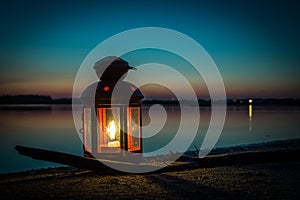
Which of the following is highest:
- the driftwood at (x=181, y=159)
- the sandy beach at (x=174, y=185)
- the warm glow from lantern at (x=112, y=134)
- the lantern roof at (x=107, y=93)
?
the lantern roof at (x=107, y=93)

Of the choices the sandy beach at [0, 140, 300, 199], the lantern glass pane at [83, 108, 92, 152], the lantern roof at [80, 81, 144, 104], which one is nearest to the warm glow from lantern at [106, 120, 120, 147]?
the lantern glass pane at [83, 108, 92, 152]

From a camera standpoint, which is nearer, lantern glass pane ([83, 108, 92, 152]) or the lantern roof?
the lantern roof

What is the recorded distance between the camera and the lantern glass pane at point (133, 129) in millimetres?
8203

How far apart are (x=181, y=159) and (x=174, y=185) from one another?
9.33 ft

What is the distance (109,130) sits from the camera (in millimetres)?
8180

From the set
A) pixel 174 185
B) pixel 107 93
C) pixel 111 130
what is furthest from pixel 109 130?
pixel 174 185

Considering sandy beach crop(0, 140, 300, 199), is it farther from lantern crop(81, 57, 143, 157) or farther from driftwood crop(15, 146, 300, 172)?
lantern crop(81, 57, 143, 157)

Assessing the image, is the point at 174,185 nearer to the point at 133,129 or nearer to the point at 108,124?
the point at 133,129

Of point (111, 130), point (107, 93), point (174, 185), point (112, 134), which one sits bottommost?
point (174, 185)

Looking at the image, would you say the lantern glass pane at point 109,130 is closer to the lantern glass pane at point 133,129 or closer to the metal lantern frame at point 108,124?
the metal lantern frame at point 108,124

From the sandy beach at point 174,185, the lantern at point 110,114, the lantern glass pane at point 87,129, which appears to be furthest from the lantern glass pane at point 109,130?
the sandy beach at point 174,185

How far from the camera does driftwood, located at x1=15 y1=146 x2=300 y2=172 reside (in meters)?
6.81

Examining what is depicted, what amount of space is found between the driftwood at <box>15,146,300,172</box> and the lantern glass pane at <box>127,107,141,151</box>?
70 cm

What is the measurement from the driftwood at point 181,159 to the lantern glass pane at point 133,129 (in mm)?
696
